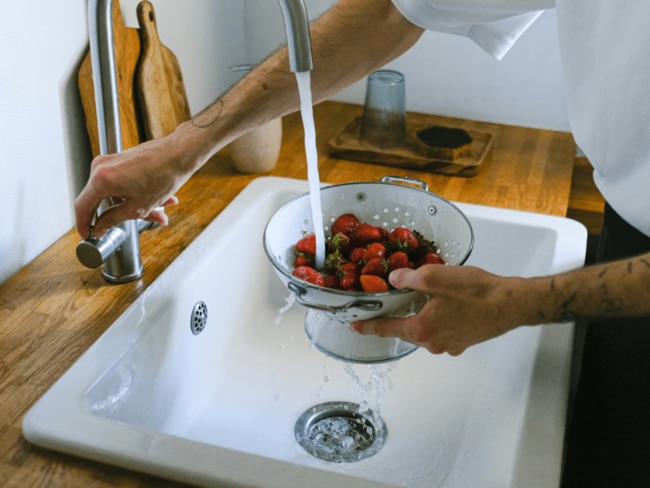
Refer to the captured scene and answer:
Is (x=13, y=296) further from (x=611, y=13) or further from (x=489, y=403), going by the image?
(x=611, y=13)

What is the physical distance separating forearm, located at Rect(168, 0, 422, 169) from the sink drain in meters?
0.38

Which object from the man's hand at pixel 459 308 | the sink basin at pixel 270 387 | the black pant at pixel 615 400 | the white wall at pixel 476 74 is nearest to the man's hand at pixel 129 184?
the sink basin at pixel 270 387

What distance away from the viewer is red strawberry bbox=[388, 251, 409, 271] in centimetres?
90

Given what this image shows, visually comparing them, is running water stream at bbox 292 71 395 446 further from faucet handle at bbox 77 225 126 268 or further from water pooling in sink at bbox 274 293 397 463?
faucet handle at bbox 77 225 126 268

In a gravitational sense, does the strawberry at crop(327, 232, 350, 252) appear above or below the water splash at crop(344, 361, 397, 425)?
above

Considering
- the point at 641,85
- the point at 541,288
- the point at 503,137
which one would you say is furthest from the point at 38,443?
the point at 503,137

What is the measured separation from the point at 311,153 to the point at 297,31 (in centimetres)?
18

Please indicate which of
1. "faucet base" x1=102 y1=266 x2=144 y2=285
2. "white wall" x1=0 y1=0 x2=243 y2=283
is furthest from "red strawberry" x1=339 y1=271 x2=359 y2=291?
"white wall" x1=0 y1=0 x2=243 y2=283

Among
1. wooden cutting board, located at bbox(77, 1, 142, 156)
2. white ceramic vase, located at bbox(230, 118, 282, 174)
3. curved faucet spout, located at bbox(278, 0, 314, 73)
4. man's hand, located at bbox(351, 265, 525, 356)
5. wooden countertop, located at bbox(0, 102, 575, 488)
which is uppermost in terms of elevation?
curved faucet spout, located at bbox(278, 0, 314, 73)

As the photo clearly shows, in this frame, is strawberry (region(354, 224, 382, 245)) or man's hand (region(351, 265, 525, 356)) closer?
man's hand (region(351, 265, 525, 356))

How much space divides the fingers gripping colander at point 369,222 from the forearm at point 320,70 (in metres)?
0.12

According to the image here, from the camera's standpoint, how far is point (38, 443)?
741 mm

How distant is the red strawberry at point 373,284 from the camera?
84cm

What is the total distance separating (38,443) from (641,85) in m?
0.72
